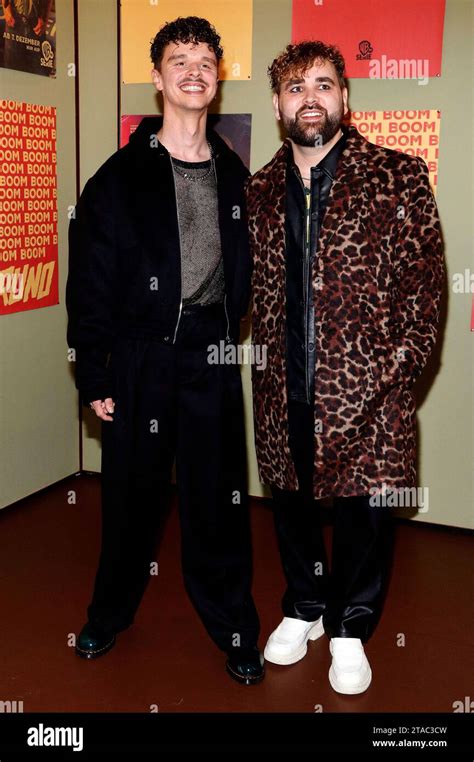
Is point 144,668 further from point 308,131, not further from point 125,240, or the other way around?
point 308,131

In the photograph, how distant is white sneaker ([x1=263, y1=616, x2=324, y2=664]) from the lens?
2523 mm

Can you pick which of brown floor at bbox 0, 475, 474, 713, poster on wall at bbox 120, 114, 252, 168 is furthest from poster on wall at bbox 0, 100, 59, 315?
brown floor at bbox 0, 475, 474, 713

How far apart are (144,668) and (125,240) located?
1.25 meters

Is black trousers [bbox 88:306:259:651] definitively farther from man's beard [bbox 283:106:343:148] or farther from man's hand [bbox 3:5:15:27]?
man's hand [bbox 3:5:15:27]

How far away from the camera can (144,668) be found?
97.9 inches

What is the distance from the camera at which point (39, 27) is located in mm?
3404

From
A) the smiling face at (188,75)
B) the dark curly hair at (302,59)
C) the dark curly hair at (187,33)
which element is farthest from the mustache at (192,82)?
the dark curly hair at (302,59)

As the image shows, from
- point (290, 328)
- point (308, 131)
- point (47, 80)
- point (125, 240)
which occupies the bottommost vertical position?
point (290, 328)

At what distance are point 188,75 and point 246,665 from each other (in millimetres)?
1664

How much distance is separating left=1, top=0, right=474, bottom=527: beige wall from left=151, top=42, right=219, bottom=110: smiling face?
1.16 meters

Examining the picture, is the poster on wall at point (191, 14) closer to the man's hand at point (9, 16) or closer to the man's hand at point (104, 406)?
the man's hand at point (9, 16)

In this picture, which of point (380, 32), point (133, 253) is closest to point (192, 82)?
point (133, 253)
